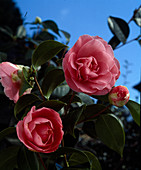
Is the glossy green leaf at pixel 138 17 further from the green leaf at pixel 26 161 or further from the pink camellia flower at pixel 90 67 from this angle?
the green leaf at pixel 26 161

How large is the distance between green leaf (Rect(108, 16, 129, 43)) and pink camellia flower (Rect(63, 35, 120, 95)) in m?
0.44

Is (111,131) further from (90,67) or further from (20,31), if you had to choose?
(20,31)

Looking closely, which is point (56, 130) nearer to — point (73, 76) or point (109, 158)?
point (73, 76)

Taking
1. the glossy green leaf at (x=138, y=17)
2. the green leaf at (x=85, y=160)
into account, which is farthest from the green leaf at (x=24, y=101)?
the glossy green leaf at (x=138, y=17)

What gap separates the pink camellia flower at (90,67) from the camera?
1.43 feet

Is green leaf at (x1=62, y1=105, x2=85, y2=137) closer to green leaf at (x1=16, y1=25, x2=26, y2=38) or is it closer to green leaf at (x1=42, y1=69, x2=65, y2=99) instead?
green leaf at (x1=42, y1=69, x2=65, y2=99)

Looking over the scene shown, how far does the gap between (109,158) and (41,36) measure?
113 cm

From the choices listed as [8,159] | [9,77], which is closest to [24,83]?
[9,77]

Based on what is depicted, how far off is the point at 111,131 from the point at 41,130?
25 centimetres

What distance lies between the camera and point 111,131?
603mm

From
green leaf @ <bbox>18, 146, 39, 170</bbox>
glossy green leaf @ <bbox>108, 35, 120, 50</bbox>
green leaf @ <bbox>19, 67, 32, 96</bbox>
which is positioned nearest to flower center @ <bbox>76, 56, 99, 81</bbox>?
green leaf @ <bbox>19, 67, 32, 96</bbox>

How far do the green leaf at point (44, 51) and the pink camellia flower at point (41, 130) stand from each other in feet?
0.43

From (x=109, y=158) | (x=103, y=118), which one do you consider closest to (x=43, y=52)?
(x=103, y=118)

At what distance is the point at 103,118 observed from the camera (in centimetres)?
61
